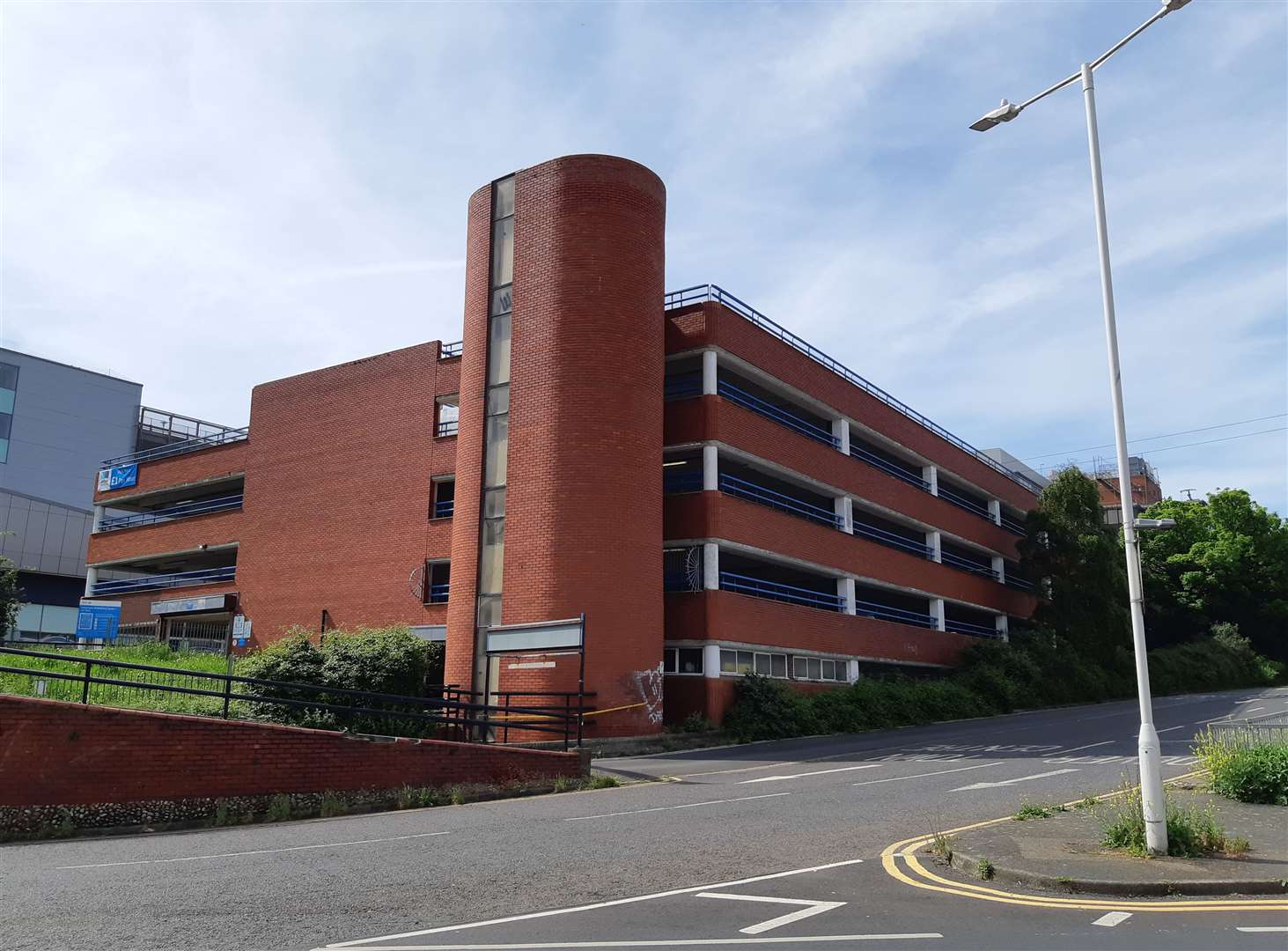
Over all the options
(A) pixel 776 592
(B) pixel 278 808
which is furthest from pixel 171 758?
(A) pixel 776 592

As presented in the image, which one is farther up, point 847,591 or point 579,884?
point 847,591

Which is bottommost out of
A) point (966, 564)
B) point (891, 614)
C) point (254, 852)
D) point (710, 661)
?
point (254, 852)

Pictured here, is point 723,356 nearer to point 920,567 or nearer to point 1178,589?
point 920,567

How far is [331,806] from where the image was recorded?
1462cm

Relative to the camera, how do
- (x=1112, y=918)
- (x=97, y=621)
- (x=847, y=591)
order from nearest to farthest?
(x=1112, y=918) < (x=97, y=621) < (x=847, y=591)

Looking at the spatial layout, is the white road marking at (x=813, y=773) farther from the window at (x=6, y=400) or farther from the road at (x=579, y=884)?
the window at (x=6, y=400)

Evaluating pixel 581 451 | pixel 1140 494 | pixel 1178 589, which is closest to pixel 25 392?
pixel 581 451

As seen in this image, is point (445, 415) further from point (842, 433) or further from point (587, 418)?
point (842, 433)

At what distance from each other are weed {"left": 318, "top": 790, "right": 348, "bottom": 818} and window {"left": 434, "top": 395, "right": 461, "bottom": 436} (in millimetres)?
23950

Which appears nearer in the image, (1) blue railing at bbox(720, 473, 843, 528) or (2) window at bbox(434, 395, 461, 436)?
(1) blue railing at bbox(720, 473, 843, 528)

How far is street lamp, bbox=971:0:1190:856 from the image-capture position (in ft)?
31.2

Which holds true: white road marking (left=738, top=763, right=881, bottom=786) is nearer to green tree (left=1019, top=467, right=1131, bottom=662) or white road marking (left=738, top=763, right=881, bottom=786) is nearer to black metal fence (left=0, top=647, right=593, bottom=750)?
black metal fence (left=0, top=647, right=593, bottom=750)

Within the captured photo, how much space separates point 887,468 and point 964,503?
33.8ft

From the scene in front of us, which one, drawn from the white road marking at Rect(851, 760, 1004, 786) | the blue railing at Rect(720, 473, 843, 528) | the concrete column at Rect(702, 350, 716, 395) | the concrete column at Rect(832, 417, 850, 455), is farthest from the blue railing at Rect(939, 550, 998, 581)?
the white road marking at Rect(851, 760, 1004, 786)
